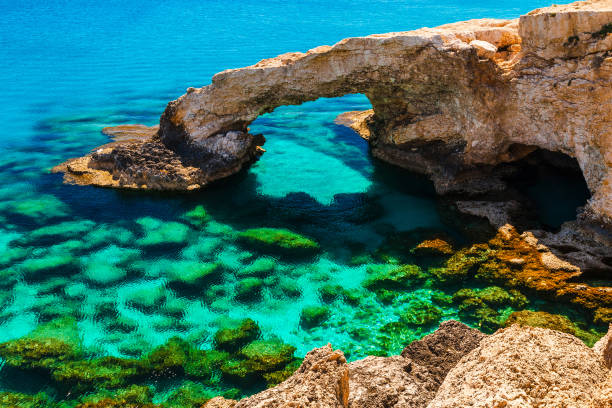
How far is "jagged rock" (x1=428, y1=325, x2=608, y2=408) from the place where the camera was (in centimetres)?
541

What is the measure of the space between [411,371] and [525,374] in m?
2.34

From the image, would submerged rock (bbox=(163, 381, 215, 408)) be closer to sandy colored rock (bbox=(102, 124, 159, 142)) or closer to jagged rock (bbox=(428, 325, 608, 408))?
jagged rock (bbox=(428, 325, 608, 408))

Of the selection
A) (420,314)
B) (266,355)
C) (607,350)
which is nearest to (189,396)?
(266,355)

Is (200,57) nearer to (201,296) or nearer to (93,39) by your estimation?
(93,39)

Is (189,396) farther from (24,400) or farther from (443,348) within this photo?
(443,348)

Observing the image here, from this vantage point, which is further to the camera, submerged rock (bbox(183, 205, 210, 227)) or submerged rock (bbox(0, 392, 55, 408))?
submerged rock (bbox(183, 205, 210, 227))

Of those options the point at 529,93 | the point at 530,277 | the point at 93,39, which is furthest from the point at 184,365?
the point at 93,39

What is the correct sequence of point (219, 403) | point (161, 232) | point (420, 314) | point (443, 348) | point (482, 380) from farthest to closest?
point (161, 232) < point (420, 314) < point (443, 348) < point (219, 403) < point (482, 380)

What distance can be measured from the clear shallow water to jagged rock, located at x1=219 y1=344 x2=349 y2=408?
3.71 m

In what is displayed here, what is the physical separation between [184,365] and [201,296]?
2234 mm

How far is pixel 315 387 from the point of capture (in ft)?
20.1

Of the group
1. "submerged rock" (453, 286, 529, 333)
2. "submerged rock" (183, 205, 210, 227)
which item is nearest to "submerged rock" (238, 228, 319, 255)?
"submerged rock" (183, 205, 210, 227)

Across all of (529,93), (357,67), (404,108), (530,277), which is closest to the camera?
(530,277)

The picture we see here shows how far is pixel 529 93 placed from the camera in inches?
505
